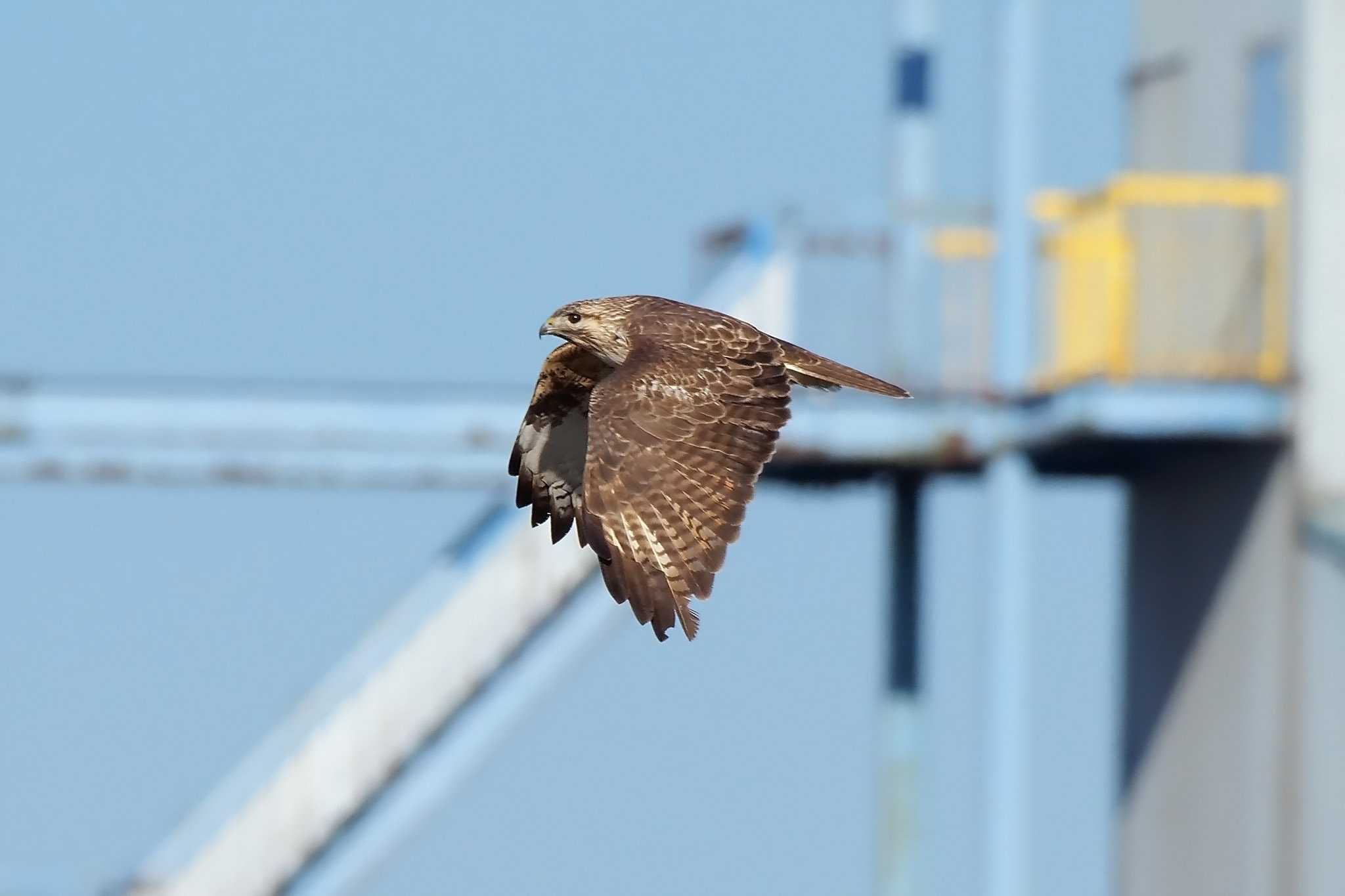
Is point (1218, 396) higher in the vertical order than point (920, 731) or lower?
higher

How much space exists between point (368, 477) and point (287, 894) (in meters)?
1.96

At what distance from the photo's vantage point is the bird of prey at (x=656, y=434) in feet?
36.1

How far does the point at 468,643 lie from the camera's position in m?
17.5

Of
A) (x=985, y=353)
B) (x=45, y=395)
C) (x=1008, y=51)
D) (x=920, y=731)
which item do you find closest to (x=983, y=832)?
(x=920, y=731)

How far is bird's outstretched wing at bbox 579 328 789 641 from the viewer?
1090 centimetres

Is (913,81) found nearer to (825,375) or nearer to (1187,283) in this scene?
(1187,283)

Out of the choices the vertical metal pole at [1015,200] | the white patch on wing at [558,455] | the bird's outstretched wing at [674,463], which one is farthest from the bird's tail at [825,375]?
the vertical metal pole at [1015,200]

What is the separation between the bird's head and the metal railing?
565 cm

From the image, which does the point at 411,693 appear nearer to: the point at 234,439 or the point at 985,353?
the point at 234,439

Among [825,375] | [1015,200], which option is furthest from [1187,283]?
[825,375]

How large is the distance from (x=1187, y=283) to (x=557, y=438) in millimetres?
6155

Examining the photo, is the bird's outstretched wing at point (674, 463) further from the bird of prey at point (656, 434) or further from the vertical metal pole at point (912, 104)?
the vertical metal pole at point (912, 104)

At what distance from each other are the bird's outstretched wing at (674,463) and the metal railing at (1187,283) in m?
6.31

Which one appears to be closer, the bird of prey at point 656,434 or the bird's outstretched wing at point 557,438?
the bird of prey at point 656,434
